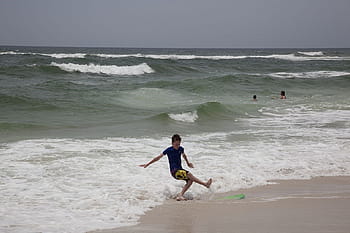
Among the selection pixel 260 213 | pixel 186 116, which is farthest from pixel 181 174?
pixel 186 116

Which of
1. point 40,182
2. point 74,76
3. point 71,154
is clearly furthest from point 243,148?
point 74,76

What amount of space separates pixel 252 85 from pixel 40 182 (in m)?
23.9

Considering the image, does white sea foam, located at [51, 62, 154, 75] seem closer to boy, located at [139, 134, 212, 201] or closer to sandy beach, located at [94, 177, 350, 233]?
boy, located at [139, 134, 212, 201]

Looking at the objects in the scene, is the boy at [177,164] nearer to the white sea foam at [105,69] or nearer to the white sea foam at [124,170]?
the white sea foam at [124,170]

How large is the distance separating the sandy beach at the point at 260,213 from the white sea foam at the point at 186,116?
308 inches

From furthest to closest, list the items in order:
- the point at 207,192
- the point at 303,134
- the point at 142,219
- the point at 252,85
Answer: the point at 252,85, the point at 303,134, the point at 207,192, the point at 142,219

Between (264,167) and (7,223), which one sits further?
(264,167)

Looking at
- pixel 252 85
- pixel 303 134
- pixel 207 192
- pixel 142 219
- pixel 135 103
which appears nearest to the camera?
pixel 142 219

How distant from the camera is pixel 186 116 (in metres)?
16.0

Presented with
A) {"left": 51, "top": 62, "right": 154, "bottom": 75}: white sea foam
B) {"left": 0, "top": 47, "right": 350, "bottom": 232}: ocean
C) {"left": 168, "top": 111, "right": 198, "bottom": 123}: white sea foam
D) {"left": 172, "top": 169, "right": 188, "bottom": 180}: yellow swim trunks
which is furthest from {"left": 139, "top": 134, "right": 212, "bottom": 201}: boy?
{"left": 51, "top": 62, "right": 154, "bottom": 75}: white sea foam

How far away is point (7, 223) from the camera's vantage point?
5656 millimetres

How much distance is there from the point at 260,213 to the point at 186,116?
32.7 ft

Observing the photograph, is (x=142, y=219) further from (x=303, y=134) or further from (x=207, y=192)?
(x=303, y=134)

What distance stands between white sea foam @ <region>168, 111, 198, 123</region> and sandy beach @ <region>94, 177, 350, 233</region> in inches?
308
